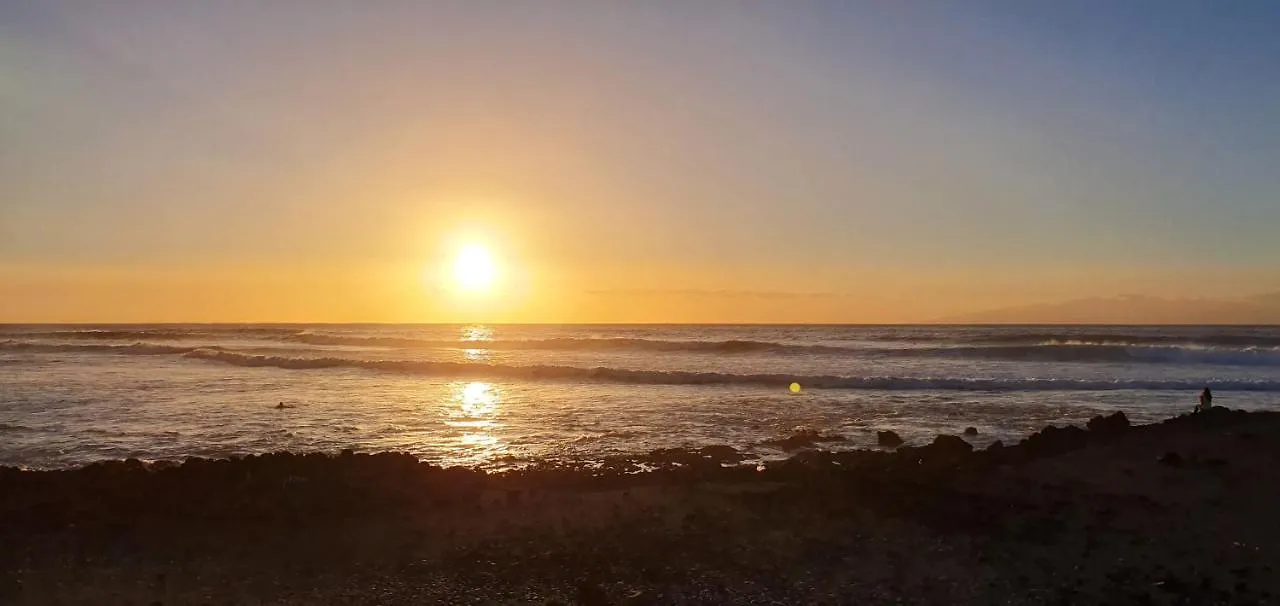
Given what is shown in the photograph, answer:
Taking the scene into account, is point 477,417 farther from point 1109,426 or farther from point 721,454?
point 1109,426

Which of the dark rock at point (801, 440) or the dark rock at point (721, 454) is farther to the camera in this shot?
the dark rock at point (801, 440)

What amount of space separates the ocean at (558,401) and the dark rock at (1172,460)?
3710mm

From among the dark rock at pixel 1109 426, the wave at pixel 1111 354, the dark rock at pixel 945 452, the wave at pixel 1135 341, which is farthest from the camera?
the wave at pixel 1135 341

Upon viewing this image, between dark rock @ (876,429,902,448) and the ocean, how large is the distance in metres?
0.66

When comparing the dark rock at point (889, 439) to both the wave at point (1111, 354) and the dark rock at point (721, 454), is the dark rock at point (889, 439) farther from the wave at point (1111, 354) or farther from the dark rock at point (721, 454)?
the wave at point (1111, 354)

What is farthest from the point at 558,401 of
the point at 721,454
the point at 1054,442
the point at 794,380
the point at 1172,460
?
the point at 1172,460

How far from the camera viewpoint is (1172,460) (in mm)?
11711

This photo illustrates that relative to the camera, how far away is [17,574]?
24.1 feet

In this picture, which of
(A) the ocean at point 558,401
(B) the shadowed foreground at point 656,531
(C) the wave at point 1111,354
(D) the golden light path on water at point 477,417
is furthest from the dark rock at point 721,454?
(C) the wave at point 1111,354

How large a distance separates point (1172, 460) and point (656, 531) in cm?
813

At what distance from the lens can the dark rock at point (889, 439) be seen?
15.2 metres

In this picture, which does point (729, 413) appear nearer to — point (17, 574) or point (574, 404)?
point (574, 404)

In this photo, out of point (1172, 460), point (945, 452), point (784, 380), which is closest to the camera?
point (1172, 460)

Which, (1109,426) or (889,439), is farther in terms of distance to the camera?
(889,439)
